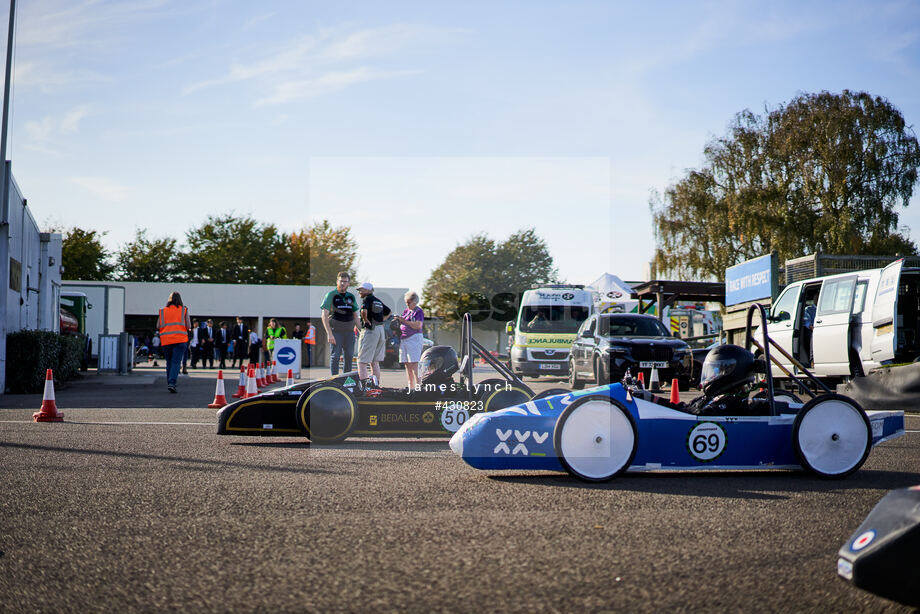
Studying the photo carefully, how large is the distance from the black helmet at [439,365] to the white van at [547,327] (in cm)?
1299

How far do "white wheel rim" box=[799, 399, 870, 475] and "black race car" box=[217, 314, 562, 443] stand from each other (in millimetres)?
2785

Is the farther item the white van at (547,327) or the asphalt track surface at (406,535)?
the white van at (547,327)

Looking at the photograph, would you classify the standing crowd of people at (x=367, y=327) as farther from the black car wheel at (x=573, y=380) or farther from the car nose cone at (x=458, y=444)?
the black car wheel at (x=573, y=380)

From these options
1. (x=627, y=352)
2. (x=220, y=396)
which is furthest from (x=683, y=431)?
(x=627, y=352)

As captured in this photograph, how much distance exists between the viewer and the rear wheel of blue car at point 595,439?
19.2 feet

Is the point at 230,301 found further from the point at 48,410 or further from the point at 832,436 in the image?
the point at 832,436

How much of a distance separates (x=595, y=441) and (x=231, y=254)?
66.0 metres

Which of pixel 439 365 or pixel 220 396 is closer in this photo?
pixel 439 365

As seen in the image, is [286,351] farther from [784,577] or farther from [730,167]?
[730,167]

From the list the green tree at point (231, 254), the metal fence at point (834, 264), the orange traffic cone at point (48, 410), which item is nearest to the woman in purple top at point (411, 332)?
the orange traffic cone at point (48, 410)

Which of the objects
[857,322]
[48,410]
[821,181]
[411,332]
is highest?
[821,181]

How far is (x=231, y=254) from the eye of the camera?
68.6 m

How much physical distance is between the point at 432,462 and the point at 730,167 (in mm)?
34427

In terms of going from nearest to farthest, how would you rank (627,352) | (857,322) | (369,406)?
(369,406), (857,322), (627,352)
